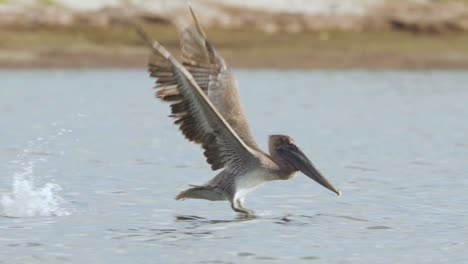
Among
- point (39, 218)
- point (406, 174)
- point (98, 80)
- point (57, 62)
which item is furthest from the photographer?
point (57, 62)

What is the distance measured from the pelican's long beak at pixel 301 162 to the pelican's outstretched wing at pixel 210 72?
451 millimetres

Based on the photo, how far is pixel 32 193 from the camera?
9695mm

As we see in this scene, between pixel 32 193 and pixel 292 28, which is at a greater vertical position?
pixel 292 28

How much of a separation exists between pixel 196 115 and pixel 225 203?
1745 mm

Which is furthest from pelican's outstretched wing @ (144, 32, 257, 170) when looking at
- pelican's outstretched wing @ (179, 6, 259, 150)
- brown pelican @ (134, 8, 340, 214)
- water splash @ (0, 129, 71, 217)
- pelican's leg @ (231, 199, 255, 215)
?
water splash @ (0, 129, 71, 217)

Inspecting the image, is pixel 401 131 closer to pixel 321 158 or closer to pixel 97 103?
pixel 321 158

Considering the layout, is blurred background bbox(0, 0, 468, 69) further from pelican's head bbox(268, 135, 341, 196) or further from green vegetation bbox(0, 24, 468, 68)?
pelican's head bbox(268, 135, 341, 196)

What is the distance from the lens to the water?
24.7ft

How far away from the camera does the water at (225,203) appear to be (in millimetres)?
7531

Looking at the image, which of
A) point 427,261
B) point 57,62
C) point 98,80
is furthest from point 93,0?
point 427,261

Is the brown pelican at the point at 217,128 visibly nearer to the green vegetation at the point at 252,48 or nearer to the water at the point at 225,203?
the water at the point at 225,203

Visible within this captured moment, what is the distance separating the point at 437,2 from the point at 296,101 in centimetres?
1251

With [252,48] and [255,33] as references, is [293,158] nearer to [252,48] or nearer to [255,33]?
[252,48]

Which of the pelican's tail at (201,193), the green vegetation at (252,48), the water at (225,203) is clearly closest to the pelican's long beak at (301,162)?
the water at (225,203)
